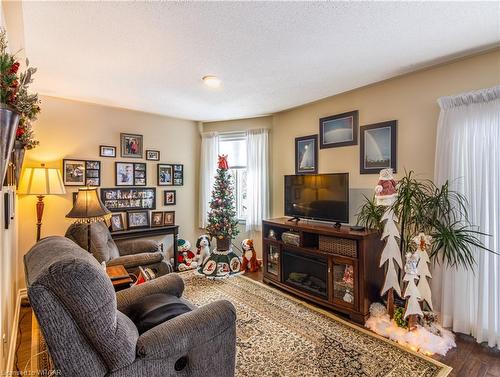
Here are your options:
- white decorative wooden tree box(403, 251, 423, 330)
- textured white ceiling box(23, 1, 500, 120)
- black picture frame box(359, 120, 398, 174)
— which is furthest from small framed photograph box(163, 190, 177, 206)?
white decorative wooden tree box(403, 251, 423, 330)

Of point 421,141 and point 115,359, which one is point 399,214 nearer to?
point 421,141

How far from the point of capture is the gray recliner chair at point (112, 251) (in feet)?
9.46

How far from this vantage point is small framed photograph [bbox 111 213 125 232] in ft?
12.8

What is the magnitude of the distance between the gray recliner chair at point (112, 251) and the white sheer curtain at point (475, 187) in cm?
298

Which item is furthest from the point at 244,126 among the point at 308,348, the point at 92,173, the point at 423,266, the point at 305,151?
the point at 308,348

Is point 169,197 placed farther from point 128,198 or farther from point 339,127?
point 339,127

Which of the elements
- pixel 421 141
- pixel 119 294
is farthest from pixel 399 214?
pixel 119 294

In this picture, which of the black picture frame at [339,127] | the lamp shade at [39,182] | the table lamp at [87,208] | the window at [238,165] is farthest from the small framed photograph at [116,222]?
the black picture frame at [339,127]

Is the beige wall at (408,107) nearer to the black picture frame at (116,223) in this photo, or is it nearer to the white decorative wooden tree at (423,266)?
the white decorative wooden tree at (423,266)

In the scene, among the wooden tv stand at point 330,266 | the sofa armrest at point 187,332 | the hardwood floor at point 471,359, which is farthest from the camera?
the wooden tv stand at point 330,266

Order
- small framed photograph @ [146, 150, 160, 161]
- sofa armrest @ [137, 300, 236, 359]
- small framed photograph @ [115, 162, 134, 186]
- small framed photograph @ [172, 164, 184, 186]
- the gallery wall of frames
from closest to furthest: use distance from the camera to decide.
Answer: sofa armrest @ [137, 300, 236, 359] → the gallery wall of frames → small framed photograph @ [115, 162, 134, 186] → small framed photograph @ [146, 150, 160, 161] → small framed photograph @ [172, 164, 184, 186]

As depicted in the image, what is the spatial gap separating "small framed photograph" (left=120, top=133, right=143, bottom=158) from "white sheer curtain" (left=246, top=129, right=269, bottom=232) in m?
1.75

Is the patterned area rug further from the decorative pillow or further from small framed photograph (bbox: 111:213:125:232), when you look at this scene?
small framed photograph (bbox: 111:213:125:232)

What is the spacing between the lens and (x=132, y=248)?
11.6ft
